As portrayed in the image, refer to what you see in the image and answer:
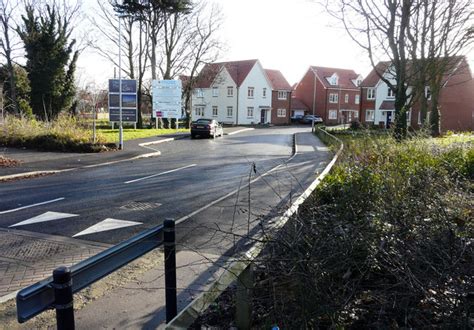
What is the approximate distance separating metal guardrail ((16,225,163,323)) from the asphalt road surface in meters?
0.87

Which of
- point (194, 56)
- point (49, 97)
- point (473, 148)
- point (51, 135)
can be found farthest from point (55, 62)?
point (473, 148)

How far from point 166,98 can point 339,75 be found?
49.5 metres

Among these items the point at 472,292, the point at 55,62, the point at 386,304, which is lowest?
the point at 386,304

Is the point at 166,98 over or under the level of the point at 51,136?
over

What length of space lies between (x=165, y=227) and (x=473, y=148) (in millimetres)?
9969

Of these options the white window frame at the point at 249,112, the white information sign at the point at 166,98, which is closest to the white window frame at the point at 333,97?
the white window frame at the point at 249,112

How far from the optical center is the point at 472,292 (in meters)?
2.53

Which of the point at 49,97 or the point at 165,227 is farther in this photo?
the point at 49,97

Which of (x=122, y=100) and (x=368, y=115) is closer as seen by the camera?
(x=122, y=100)

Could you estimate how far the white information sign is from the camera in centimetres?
3759

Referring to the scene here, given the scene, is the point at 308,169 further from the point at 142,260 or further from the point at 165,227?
the point at 165,227

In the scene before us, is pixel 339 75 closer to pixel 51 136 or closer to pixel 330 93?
pixel 330 93

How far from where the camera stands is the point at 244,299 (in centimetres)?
306

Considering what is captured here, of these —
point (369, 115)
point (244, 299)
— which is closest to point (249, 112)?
point (369, 115)
